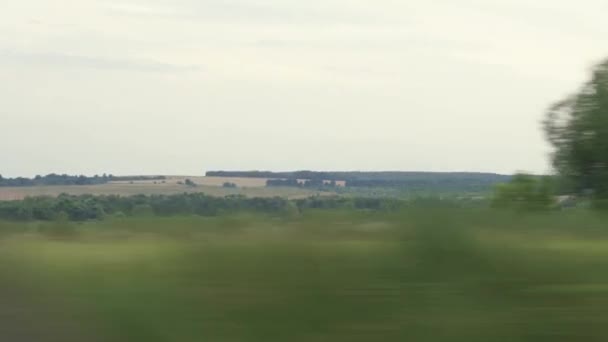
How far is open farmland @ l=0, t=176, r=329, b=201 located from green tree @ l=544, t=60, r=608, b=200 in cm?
867

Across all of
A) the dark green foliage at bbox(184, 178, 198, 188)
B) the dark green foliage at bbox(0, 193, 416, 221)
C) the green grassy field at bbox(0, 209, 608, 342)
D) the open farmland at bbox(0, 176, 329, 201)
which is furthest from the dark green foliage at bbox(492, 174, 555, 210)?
the dark green foliage at bbox(184, 178, 198, 188)

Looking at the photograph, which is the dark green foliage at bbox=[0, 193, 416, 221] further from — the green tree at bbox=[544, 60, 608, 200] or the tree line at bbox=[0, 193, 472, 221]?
the green tree at bbox=[544, 60, 608, 200]

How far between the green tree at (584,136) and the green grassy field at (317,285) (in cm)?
1061

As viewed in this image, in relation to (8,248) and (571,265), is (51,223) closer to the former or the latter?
(8,248)

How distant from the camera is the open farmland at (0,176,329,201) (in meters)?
8.65

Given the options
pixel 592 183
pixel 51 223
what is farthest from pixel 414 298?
pixel 592 183

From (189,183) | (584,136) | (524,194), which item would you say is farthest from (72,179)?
(584,136)

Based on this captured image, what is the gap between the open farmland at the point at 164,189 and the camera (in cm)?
865

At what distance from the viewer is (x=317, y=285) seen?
611cm

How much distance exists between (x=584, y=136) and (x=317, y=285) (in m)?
12.4

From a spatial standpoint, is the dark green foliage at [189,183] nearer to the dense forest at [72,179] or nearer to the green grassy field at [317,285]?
the dense forest at [72,179]

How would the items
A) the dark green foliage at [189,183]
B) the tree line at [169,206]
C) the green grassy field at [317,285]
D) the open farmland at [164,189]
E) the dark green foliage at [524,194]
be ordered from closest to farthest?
the green grassy field at [317,285], the tree line at [169,206], the open farmland at [164,189], the dark green foliage at [524,194], the dark green foliage at [189,183]

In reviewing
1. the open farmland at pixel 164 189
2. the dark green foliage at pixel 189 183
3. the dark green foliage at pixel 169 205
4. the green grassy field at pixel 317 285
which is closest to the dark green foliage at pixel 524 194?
the dark green foliage at pixel 169 205

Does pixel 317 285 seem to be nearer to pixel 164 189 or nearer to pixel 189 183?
pixel 164 189
